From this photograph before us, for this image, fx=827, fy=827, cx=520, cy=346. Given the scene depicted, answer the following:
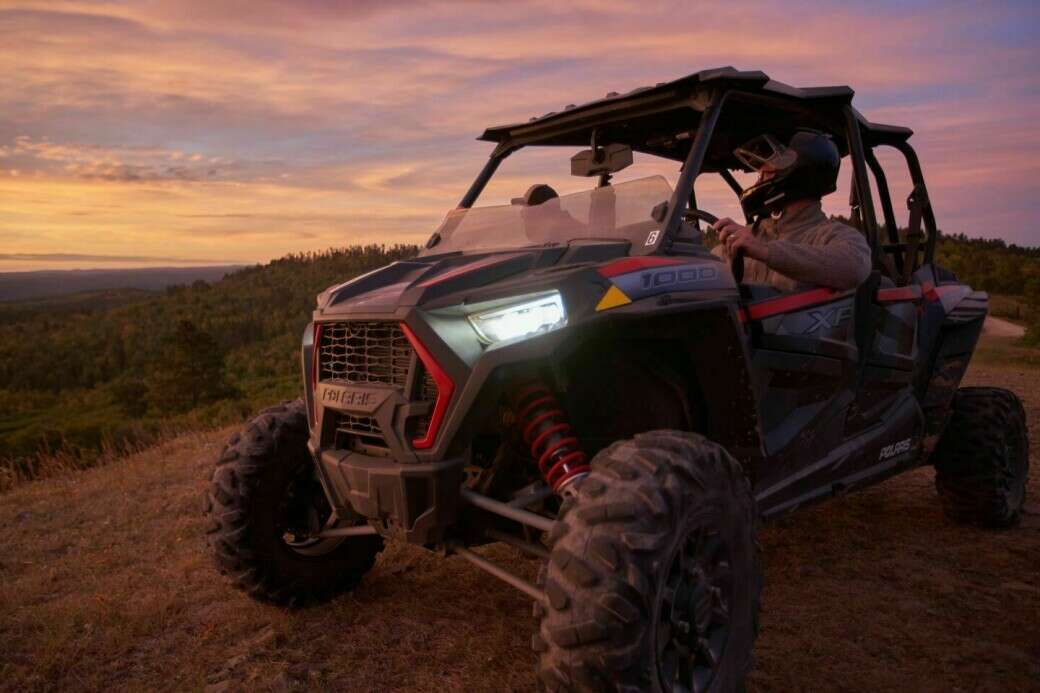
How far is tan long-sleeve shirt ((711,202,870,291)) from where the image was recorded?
156 inches

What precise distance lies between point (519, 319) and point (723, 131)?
8.42ft

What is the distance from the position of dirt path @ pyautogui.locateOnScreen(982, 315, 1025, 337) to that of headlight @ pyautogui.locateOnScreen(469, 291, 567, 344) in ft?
98.7

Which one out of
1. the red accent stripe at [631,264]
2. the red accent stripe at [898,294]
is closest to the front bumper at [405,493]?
the red accent stripe at [631,264]

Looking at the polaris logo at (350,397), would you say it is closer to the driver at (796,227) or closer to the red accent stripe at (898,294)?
the driver at (796,227)

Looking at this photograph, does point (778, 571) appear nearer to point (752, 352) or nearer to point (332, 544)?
point (752, 352)

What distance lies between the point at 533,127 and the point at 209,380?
48422 millimetres

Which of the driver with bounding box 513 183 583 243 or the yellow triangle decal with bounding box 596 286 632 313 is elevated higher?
the driver with bounding box 513 183 583 243

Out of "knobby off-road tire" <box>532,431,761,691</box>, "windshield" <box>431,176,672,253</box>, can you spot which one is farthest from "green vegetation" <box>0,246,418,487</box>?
"knobby off-road tire" <box>532,431,761,691</box>

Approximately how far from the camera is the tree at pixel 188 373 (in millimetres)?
48156

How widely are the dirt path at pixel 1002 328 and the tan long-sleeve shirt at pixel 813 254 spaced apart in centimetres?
2788

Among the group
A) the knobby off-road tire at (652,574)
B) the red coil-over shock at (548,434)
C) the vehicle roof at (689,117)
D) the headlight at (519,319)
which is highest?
the vehicle roof at (689,117)

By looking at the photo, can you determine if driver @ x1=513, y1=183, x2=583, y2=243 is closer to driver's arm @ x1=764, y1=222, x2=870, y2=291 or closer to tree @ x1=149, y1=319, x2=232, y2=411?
driver's arm @ x1=764, y1=222, x2=870, y2=291

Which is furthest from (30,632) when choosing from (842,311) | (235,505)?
(842,311)

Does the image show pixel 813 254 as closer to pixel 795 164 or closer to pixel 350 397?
pixel 795 164
